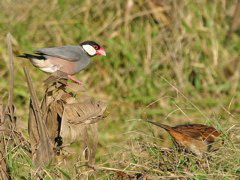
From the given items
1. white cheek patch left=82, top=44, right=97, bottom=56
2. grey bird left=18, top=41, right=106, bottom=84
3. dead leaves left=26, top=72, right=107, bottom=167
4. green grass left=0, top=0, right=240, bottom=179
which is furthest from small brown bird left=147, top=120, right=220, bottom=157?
green grass left=0, top=0, right=240, bottom=179

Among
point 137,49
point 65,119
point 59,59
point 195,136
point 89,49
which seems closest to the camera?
point 65,119

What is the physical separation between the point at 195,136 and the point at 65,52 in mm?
1210

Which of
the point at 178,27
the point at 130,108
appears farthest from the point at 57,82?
the point at 178,27

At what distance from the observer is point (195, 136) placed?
14.3 feet

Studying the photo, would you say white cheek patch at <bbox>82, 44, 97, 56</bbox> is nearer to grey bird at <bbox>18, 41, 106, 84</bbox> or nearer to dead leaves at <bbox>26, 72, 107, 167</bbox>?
grey bird at <bbox>18, 41, 106, 84</bbox>

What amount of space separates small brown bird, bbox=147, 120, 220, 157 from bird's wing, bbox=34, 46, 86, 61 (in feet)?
3.23

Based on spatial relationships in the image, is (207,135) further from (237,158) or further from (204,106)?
(204,106)

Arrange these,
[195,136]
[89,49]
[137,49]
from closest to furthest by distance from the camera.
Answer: [195,136] < [89,49] < [137,49]

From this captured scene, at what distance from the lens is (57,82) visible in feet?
13.1

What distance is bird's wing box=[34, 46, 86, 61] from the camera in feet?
15.8

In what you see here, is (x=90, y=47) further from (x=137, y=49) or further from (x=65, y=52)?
(x=137, y=49)

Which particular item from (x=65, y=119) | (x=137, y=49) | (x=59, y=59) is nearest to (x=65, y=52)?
(x=59, y=59)

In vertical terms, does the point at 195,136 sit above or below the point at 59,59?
below

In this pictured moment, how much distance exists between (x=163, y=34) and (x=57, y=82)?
3720 millimetres
